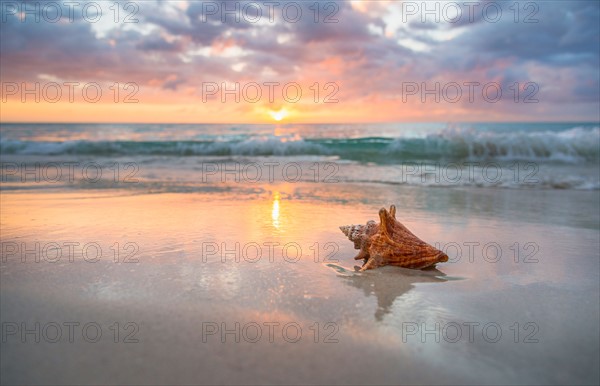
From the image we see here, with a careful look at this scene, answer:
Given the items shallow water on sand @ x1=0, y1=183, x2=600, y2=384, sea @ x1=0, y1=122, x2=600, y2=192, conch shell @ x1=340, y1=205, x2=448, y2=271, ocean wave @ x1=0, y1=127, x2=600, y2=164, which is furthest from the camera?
ocean wave @ x1=0, y1=127, x2=600, y2=164

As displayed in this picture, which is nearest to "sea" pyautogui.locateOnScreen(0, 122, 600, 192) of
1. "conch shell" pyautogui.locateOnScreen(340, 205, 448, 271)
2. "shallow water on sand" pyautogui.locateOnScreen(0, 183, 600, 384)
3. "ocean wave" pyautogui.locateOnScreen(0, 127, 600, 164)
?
"ocean wave" pyautogui.locateOnScreen(0, 127, 600, 164)

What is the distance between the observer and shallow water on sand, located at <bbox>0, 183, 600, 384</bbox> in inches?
86.5

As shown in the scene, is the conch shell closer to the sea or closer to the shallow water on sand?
the shallow water on sand

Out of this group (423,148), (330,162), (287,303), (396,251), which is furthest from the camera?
(423,148)

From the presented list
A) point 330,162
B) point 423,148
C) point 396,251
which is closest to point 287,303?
point 396,251

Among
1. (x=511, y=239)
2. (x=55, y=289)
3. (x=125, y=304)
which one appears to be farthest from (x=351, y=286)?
(x=511, y=239)

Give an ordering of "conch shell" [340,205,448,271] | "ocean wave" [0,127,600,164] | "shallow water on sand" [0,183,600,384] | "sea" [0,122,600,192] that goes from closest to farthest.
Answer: "shallow water on sand" [0,183,600,384]
"conch shell" [340,205,448,271]
"sea" [0,122,600,192]
"ocean wave" [0,127,600,164]

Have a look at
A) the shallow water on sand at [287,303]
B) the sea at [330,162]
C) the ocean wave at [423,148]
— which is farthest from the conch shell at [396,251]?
the ocean wave at [423,148]

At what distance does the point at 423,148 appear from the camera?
20312 mm

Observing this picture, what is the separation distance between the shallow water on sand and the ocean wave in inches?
480

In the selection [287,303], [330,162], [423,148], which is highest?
[423,148]

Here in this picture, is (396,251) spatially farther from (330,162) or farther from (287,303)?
(330,162)

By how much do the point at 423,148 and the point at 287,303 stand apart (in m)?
18.4

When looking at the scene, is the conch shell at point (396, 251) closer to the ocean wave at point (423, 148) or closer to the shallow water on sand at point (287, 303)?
the shallow water on sand at point (287, 303)
